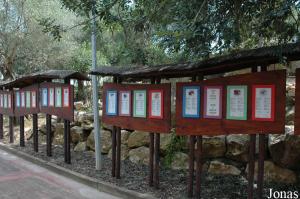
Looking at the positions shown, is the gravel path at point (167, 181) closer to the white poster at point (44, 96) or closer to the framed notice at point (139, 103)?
the framed notice at point (139, 103)

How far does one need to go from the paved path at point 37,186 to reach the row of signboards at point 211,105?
145 centimetres

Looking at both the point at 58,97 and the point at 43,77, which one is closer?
the point at 58,97

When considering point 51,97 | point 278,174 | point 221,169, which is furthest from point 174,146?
point 51,97

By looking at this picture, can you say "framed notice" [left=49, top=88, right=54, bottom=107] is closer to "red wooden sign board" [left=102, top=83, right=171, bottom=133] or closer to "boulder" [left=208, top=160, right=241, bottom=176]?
"red wooden sign board" [left=102, top=83, right=171, bottom=133]

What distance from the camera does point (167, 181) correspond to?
23.6ft

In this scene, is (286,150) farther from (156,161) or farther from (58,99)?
(58,99)

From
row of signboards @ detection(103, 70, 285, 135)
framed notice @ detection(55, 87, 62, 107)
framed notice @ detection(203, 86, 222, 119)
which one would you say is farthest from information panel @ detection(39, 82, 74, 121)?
framed notice @ detection(203, 86, 222, 119)

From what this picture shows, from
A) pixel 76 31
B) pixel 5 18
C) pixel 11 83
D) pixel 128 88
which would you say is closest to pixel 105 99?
pixel 128 88

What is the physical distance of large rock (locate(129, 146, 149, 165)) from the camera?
8750 mm

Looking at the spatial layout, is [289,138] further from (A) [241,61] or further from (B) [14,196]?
(B) [14,196]

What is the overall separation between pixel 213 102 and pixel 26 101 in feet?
23.5

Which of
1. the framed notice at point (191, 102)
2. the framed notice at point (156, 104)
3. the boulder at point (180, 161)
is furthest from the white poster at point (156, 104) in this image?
the boulder at point (180, 161)

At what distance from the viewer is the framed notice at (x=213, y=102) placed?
5723 millimetres

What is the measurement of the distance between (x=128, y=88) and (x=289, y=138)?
9.82ft
